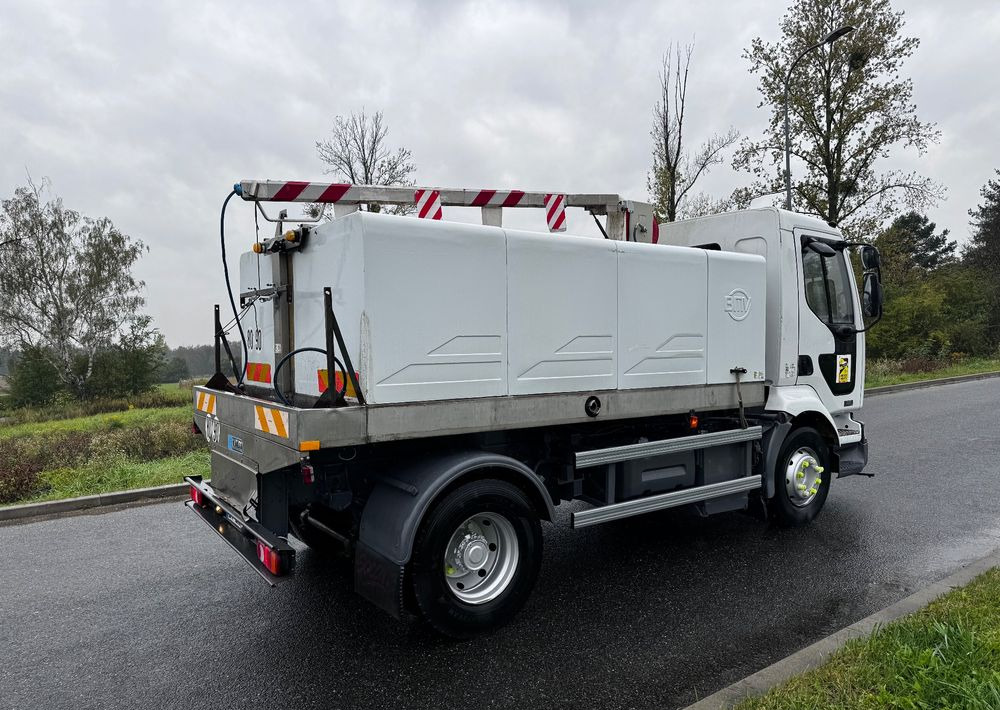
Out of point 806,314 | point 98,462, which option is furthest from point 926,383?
point 98,462

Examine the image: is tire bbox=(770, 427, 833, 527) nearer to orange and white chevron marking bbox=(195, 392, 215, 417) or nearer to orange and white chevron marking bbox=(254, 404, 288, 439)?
orange and white chevron marking bbox=(254, 404, 288, 439)

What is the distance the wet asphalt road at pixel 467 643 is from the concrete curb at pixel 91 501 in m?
0.44

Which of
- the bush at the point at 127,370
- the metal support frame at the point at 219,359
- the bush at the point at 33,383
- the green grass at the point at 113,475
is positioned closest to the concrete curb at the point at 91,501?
the green grass at the point at 113,475

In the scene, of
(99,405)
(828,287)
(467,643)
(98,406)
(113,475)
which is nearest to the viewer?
(467,643)

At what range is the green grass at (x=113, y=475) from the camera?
6.82 meters

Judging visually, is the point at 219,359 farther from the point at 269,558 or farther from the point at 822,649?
the point at 822,649

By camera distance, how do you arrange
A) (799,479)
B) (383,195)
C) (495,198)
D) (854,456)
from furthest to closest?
(854,456) → (799,479) → (495,198) → (383,195)

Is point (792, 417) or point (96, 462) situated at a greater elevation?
point (792, 417)

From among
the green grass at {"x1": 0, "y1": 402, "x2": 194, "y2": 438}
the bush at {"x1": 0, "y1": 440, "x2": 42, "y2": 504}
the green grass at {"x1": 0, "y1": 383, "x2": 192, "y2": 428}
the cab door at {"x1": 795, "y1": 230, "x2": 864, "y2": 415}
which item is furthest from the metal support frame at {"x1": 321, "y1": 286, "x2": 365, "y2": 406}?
the green grass at {"x1": 0, "y1": 383, "x2": 192, "y2": 428}

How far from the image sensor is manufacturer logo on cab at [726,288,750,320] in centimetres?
467

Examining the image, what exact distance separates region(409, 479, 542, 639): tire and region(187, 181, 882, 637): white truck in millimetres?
11

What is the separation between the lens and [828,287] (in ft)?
18.1

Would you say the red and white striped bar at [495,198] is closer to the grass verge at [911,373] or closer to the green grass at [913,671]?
the green grass at [913,671]

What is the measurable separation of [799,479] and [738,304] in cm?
164
